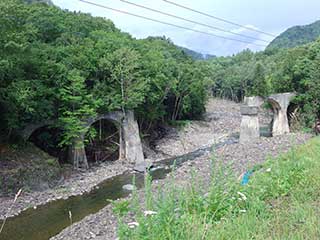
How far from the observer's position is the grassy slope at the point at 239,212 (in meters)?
3.94

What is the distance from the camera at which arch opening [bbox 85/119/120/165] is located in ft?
80.9

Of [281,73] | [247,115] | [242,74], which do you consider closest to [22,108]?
[247,115]

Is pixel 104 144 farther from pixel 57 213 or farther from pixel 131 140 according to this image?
pixel 57 213

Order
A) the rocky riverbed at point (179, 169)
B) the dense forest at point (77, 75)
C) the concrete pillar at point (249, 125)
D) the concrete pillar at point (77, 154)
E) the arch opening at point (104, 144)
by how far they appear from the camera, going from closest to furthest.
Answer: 1. the rocky riverbed at point (179, 169)
2. the dense forest at point (77, 75)
3. the concrete pillar at point (77, 154)
4. the arch opening at point (104, 144)
5. the concrete pillar at point (249, 125)

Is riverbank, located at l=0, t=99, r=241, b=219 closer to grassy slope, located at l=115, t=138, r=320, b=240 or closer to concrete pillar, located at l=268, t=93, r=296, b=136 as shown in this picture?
grassy slope, located at l=115, t=138, r=320, b=240

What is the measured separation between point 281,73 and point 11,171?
2534 centimetres

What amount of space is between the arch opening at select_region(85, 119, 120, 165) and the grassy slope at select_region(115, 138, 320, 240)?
18983 millimetres

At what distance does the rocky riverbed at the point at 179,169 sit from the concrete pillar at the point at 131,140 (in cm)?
114

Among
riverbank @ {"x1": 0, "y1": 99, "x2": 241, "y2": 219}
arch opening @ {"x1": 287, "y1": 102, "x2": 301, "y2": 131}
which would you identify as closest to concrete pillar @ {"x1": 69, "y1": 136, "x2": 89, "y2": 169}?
riverbank @ {"x1": 0, "y1": 99, "x2": 241, "y2": 219}

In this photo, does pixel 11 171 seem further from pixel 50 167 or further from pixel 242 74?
pixel 242 74

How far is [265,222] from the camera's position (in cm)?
426

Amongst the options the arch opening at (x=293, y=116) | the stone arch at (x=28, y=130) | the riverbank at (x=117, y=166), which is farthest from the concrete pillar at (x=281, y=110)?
the stone arch at (x=28, y=130)

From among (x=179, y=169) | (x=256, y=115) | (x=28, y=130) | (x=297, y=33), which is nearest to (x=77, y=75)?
(x=28, y=130)

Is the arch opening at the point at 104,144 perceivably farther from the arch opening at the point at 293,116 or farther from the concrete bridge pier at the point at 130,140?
the arch opening at the point at 293,116
